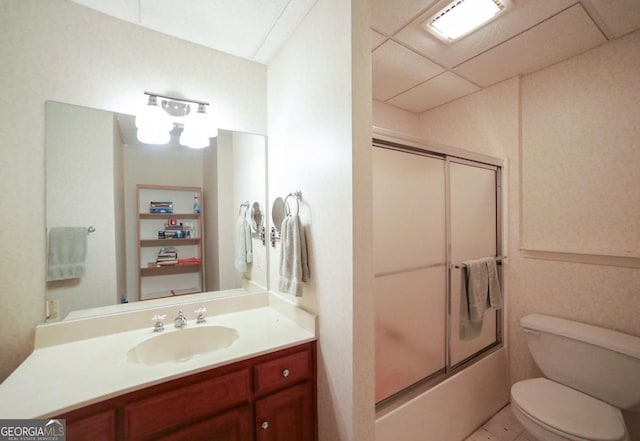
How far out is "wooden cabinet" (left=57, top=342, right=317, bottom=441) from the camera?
879 millimetres

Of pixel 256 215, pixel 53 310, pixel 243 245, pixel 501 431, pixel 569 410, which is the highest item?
pixel 256 215

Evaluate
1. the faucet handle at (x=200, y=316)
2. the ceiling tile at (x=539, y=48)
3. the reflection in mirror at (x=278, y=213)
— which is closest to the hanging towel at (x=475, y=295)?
the reflection in mirror at (x=278, y=213)

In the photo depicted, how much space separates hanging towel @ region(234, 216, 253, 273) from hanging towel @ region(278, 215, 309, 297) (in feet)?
1.48

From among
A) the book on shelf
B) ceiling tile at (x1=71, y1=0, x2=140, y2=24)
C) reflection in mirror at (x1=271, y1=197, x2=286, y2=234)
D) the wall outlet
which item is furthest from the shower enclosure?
the wall outlet

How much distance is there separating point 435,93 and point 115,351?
107 inches

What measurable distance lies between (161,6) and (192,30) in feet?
0.59

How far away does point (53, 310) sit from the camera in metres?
1.23

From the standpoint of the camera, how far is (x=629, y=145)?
150 centimetres

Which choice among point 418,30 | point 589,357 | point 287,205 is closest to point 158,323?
point 287,205

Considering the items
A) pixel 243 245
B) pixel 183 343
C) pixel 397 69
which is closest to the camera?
pixel 183 343

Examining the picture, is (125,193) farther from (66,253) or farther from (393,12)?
(393,12)

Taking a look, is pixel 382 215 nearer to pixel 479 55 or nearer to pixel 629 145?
pixel 479 55

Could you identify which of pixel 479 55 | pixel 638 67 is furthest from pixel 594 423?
pixel 479 55

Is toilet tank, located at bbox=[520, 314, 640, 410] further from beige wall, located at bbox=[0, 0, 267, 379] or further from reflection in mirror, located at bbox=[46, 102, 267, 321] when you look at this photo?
beige wall, located at bbox=[0, 0, 267, 379]
